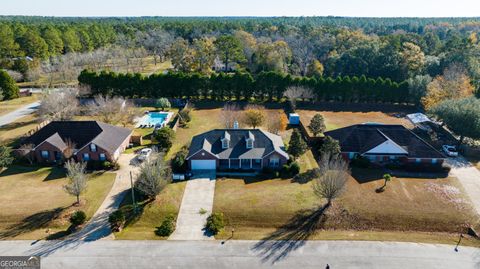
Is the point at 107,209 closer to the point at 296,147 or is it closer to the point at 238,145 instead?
the point at 238,145

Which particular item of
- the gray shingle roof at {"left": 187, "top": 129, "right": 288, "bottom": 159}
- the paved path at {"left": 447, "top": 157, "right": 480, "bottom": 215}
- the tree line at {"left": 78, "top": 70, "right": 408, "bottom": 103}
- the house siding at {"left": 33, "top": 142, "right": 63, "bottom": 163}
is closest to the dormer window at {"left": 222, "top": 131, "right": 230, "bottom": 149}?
the gray shingle roof at {"left": 187, "top": 129, "right": 288, "bottom": 159}

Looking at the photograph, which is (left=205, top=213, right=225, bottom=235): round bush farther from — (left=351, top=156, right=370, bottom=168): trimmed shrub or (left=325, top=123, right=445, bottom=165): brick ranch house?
(left=325, top=123, right=445, bottom=165): brick ranch house

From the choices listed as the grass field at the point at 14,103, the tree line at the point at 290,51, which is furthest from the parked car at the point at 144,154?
the tree line at the point at 290,51

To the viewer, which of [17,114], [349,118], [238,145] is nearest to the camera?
[238,145]

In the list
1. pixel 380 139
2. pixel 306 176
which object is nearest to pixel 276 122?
pixel 306 176

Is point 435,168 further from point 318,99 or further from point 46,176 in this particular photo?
point 46,176

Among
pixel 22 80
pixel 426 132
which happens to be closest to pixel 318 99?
pixel 426 132
